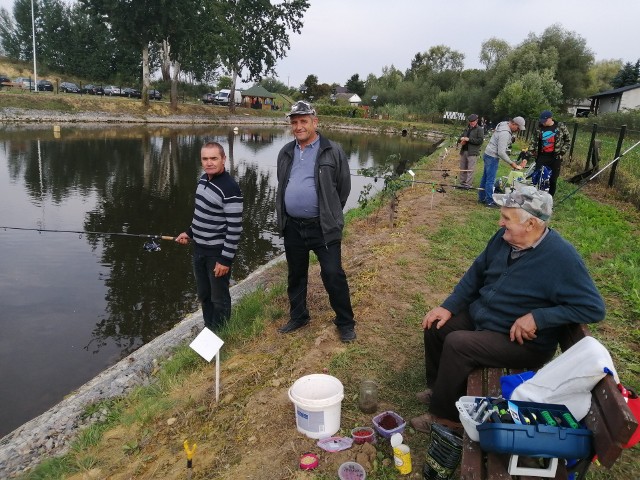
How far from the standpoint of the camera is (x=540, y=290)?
2.87 metres

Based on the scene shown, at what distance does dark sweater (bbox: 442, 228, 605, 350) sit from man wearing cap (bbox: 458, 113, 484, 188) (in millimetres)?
7736

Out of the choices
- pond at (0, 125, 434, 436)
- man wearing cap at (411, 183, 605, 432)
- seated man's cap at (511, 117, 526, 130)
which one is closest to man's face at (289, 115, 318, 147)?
man wearing cap at (411, 183, 605, 432)

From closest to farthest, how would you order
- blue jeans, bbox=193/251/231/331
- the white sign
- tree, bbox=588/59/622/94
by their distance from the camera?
the white sign → blue jeans, bbox=193/251/231/331 → tree, bbox=588/59/622/94

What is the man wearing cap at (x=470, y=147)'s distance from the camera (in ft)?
35.3

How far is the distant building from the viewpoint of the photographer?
1649 inches

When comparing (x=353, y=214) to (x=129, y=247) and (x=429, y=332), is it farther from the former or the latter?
(x=429, y=332)

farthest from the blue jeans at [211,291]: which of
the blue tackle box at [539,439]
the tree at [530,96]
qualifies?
the tree at [530,96]

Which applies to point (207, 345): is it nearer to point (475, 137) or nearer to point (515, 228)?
point (515, 228)

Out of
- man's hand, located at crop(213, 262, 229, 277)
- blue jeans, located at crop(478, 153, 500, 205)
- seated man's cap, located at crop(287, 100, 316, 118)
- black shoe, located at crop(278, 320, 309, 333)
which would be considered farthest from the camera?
blue jeans, located at crop(478, 153, 500, 205)

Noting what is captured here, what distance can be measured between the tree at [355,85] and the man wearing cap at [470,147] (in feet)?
271

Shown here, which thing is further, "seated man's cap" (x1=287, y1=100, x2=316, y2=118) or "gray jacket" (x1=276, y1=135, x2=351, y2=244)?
"gray jacket" (x1=276, y1=135, x2=351, y2=244)

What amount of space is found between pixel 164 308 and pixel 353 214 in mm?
5544

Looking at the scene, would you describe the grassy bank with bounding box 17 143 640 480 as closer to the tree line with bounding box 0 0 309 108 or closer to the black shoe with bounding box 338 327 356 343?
the black shoe with bounding box 338 327 356 343

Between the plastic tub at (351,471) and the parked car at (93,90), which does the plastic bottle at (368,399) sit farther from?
the parked car at (93,90)
